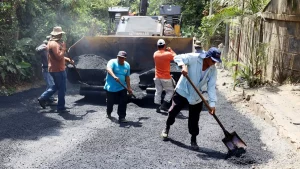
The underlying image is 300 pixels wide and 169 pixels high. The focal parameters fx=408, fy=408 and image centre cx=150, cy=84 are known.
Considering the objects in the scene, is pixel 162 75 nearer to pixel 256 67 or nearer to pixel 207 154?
pixel 207 154

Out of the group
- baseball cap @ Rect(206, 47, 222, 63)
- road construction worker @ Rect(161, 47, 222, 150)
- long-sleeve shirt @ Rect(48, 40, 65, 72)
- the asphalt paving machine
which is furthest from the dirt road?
baseball cap @ Rect(206, 47, 222, 63)

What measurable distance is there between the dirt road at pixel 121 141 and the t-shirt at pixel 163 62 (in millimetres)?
795

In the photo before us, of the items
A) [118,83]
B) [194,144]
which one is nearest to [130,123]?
[118,83]

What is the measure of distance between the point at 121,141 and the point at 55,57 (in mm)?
2365

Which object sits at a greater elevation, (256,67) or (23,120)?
(256,67)

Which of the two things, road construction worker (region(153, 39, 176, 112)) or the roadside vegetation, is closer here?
road construction worker (region(153, 39, 176, 112))

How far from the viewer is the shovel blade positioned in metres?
5.67

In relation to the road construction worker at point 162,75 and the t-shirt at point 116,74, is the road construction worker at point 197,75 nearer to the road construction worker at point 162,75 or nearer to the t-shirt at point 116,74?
the t-shirt at point 116,74

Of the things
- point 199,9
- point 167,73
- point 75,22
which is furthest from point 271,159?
point 199,9

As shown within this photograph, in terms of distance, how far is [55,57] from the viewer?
758cm

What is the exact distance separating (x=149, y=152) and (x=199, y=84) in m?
1.18

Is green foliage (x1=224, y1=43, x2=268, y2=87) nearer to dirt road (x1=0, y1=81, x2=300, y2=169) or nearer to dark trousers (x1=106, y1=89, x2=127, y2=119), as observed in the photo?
dirt road (x1=0, y1=81, x2=300, y2=169)

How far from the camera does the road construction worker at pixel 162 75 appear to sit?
8.01m

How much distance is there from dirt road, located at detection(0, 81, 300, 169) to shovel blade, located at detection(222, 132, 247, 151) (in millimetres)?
142
